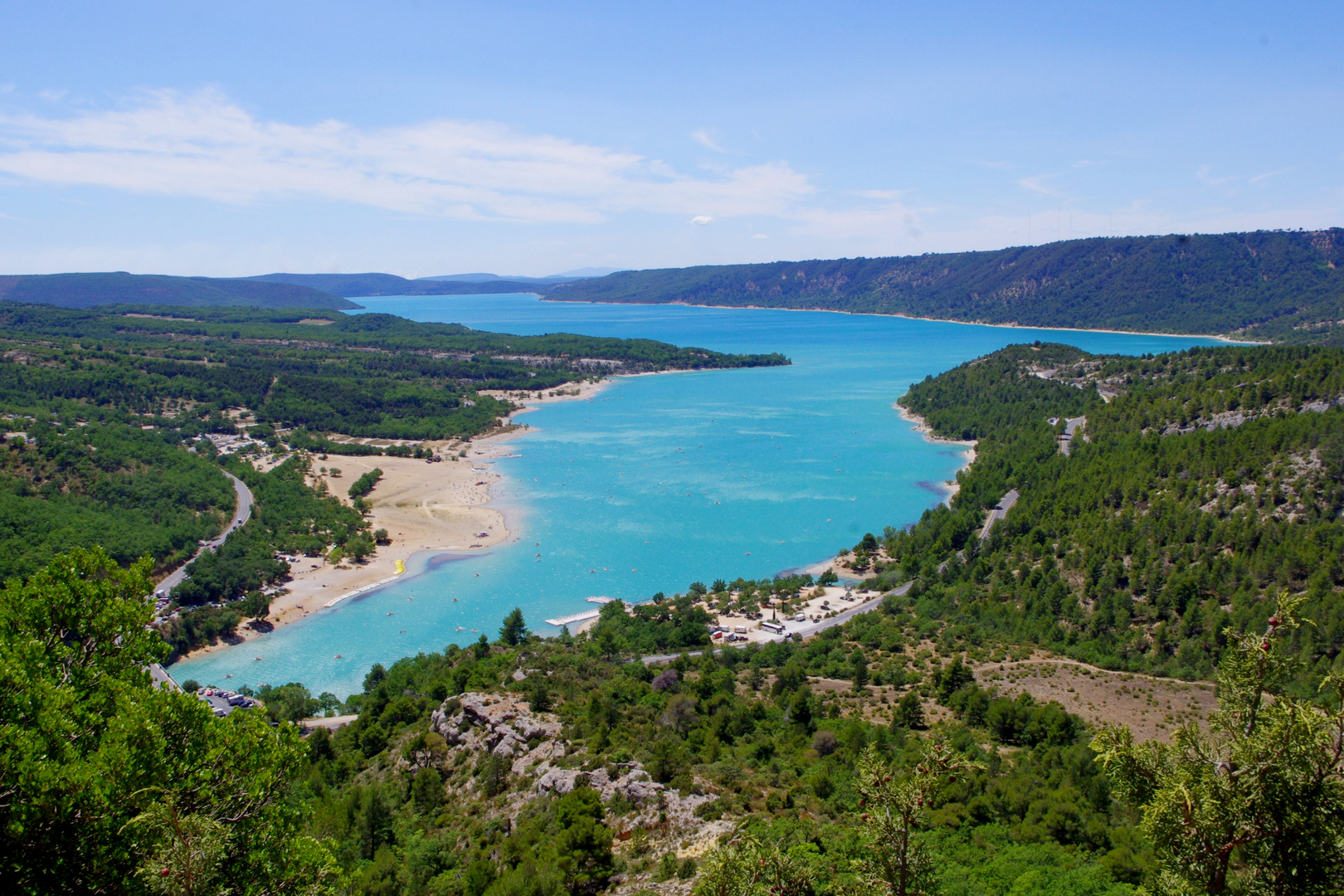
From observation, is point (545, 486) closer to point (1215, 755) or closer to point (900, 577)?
point (900, 577)

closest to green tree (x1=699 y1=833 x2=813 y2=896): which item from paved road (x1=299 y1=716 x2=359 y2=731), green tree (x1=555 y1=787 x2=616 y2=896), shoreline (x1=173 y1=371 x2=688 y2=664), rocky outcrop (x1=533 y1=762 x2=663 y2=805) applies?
green tree (x1=555 y1=787 x2=616 y2=896)

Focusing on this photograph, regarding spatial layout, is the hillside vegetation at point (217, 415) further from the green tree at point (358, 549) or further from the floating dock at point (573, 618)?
the floating dock at point (573, 618)

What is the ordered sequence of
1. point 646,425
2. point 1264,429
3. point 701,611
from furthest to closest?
point 646,425
point 1264,429
point 701,611

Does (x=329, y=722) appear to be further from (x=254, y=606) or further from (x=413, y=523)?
(x=413, y=523)

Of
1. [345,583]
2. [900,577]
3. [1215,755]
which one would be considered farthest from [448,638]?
[1215,755]

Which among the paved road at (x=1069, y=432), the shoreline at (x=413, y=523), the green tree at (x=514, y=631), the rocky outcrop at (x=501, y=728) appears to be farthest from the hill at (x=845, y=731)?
the shoreline at (x=413, y=523)

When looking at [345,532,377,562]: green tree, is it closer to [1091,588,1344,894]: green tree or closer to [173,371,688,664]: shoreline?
[173,371,688,664]: shoreline
